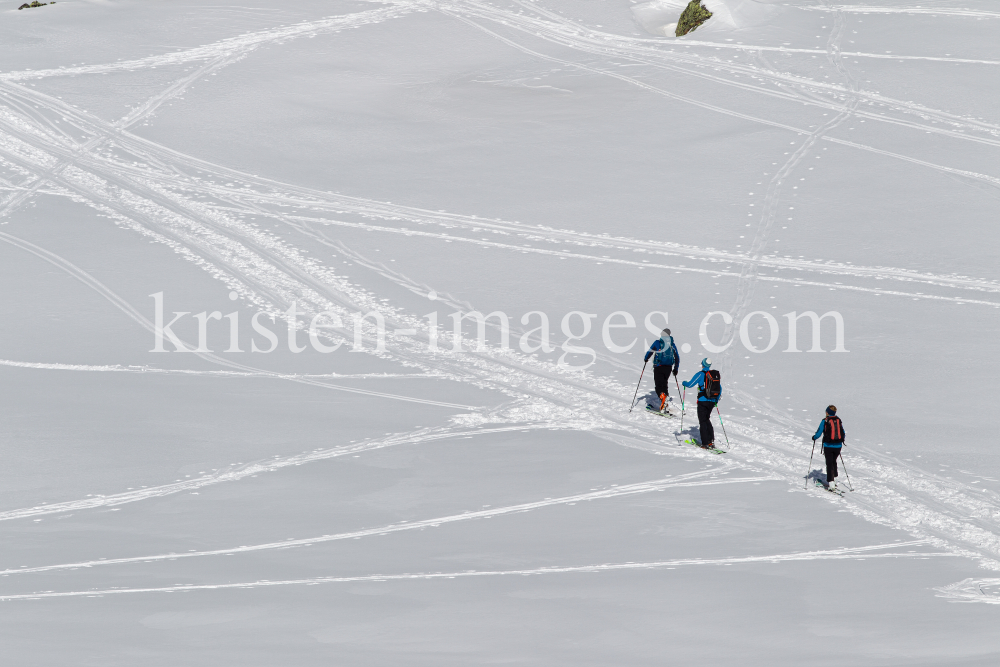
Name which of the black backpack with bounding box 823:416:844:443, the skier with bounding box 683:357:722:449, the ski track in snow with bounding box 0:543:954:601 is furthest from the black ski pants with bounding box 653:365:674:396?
the ski track in snow with bounding box 0:543:954:601

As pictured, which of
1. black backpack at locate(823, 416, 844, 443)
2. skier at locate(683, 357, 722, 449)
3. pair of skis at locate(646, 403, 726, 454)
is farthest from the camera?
pair of skis at locate(646, 403, 726, 454)

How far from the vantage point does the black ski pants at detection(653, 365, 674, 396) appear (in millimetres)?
11883

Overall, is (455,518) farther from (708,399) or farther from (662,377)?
(662,377)

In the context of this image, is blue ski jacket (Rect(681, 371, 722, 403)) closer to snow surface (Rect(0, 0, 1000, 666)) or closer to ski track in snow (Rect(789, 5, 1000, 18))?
snow surface (Rect(0, 0, 1000, 666))

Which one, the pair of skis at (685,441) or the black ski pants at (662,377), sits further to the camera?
the black ski pants at (662,377)

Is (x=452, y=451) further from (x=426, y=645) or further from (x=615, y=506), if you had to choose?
(x=426, y=645)

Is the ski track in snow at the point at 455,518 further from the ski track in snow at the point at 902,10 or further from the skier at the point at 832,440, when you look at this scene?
the ski track in snow at the point at 902,10

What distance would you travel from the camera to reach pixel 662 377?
11938 millimetres

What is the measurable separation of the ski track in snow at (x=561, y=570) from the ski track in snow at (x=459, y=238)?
0.09ft

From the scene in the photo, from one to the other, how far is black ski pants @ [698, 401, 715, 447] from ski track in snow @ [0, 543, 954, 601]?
2172mm

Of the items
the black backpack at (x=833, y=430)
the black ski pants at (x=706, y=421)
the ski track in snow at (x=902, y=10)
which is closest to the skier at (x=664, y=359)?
the black ski pants at (x=706, y=421)

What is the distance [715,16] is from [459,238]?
9731mm

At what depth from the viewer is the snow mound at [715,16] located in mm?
22328

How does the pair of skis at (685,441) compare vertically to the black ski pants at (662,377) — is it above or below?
below
